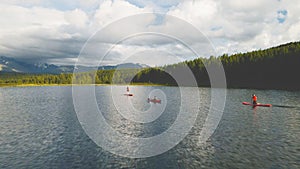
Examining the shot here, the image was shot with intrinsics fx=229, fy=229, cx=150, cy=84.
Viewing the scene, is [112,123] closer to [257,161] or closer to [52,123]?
[52,123]

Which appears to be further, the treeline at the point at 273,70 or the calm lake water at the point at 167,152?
the treeline at the point at 273,70

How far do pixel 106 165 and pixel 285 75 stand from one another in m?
170

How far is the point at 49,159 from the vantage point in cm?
3209

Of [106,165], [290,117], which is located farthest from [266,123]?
[106,165]

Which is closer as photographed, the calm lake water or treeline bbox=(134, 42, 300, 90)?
the calm lake water

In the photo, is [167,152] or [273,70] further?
[273,70]

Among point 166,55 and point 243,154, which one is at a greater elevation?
point 166,55

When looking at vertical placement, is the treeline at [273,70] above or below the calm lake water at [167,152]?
above

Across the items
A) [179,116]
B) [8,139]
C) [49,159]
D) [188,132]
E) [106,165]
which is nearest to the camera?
[106,165]

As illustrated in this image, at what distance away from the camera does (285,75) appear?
164375 mm

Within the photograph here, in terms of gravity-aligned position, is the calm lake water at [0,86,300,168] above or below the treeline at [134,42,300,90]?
below

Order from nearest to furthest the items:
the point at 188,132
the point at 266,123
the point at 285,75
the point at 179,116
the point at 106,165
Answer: the point at 106,165 < the point at 188,132 < the point at 266,123 < the point at 179,116 < the point at 285,75

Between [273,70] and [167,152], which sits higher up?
[273,70]

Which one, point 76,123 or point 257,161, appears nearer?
point 257,161
